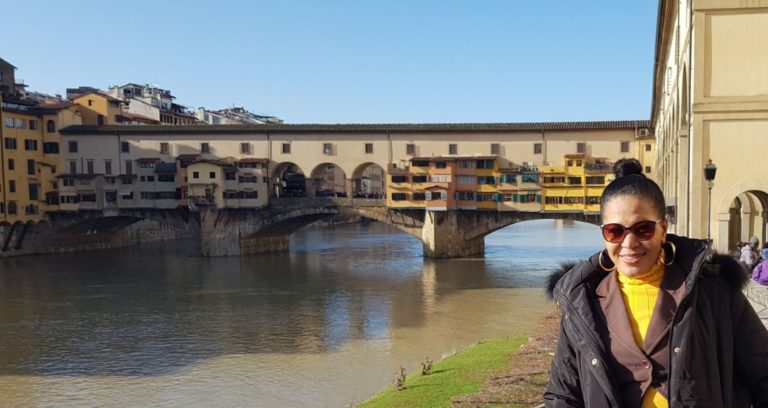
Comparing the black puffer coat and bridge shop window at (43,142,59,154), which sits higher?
bridge shop window at (43,142,59,154)

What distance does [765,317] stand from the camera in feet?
30.7

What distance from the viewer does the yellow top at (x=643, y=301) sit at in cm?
241

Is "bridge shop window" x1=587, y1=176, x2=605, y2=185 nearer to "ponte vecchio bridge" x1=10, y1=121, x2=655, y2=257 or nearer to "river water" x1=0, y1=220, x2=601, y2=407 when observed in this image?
"ponte vecchio bridge" x1=10, y1=121, x2=655, y2=257

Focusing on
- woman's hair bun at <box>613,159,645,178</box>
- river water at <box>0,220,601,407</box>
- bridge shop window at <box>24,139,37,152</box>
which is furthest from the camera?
bridge shop window at <box>24,139,37,152</box>

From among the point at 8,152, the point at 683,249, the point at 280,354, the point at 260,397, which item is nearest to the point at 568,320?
the point at 683,249

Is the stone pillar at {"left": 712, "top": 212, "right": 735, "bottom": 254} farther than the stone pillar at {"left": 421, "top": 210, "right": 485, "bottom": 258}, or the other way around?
the stone pillar at {"left": 421, "top": 210, "right": 485, "bottom": 258}

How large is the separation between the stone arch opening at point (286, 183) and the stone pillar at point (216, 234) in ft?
15.1

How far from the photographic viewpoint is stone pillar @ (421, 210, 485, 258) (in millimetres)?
42062

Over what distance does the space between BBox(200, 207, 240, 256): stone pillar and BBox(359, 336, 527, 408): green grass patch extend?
1297 inches

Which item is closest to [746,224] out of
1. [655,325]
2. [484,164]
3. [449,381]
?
[449,381]

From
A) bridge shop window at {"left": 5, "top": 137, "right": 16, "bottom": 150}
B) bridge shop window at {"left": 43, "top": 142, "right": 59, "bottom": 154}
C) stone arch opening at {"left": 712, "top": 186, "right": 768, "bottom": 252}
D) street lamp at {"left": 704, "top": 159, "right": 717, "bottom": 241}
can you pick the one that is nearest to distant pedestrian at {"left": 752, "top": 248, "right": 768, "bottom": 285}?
street lamp at {"left": 704, "top": 159, "right": 717, "bottom": 241}

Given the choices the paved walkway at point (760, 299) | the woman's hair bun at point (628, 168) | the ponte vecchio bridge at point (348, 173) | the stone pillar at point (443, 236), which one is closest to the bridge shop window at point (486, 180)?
the ponte vecchio bridge at point (348, 173)

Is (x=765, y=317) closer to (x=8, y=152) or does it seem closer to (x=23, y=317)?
(x=23, y=317)

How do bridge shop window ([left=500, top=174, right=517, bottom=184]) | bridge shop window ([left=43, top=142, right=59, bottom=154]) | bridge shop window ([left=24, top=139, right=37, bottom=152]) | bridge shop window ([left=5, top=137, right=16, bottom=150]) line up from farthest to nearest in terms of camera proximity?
bridge shop window ([left=43, top=142, right=59, bottom=154]) → bridge shop window ([left=24, top=139, right=37, bottom=152]) → bridge shop window ([left=5, top=137, right=16, bottom=150]) → bridge shop window ([left=500, top=174, right=517, bottom=184])
